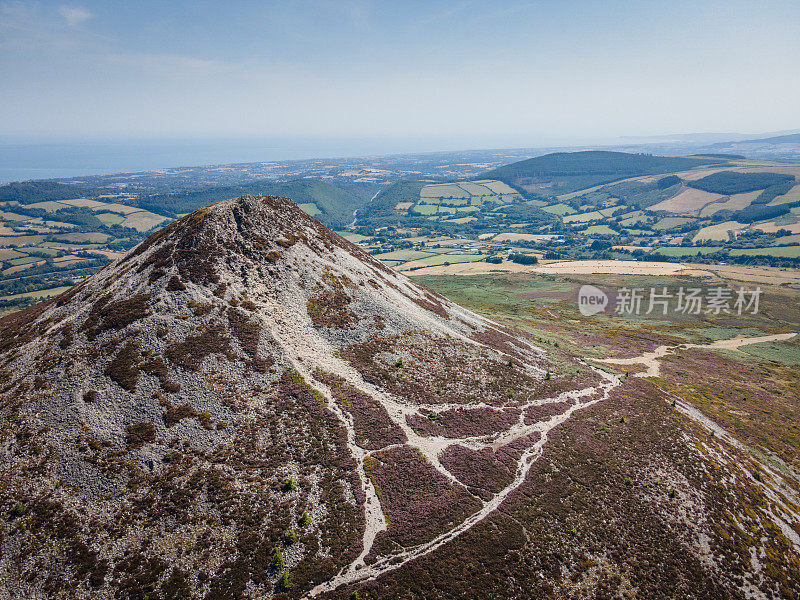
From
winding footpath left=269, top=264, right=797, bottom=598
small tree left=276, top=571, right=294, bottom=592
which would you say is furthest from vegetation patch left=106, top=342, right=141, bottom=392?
small tree left=276, top=571, right=294, bottom=592

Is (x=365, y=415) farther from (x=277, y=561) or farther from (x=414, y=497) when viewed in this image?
(x=277, y=561)

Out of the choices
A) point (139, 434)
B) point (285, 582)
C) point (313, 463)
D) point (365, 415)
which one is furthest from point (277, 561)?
point (139, 434)

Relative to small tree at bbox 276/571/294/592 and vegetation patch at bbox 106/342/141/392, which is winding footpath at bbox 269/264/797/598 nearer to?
small tree at bbox 276/571/294/592

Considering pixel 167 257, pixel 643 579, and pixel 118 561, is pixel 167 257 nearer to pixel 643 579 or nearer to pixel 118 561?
pixel 118 561

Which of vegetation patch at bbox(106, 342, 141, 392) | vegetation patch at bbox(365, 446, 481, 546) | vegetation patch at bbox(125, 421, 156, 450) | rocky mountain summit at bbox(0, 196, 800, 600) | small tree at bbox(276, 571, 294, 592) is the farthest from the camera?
vegetation patch at bbox(106, 342, 141, 392)

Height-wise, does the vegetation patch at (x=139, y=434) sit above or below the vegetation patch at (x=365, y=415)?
above

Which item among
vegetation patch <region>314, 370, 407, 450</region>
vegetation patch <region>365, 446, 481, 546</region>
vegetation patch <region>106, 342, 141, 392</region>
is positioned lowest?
vegetation patch <region>365, 446, 481, 546</region>

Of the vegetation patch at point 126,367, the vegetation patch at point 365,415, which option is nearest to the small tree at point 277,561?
the vegetation patch at point 365,415

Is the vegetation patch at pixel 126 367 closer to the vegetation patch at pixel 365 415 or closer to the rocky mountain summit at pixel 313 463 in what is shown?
the rocky mountain summit at pixel 313 463

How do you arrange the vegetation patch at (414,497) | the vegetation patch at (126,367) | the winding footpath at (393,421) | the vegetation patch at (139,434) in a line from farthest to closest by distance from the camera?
the vegetation patch at (126,367)
the vegetation patch at (139,434)
the vegetation patch at (414,497)
the winding footpath at (393,421)
